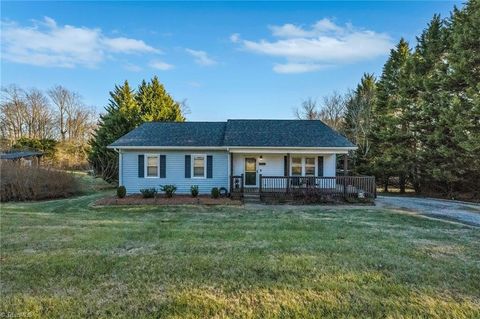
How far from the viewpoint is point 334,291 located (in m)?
4.15

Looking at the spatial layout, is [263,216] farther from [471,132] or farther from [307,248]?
[471,132]

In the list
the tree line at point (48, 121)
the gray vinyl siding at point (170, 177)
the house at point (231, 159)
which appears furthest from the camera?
the tree line at point (48, 121)

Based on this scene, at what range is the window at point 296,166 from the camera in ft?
54.8

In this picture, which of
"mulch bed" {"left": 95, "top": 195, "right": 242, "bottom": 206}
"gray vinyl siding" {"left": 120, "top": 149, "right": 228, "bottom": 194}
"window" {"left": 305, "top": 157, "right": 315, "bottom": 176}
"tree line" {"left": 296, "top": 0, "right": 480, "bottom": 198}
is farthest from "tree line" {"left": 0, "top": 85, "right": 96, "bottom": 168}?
"tree line" {"left": 296, "top": 0, "right": 480, "bottom": 198}

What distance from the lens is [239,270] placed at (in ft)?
16.3

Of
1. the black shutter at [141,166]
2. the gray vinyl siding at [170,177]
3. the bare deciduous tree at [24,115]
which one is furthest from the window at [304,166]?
the bare deciduous tree at [24,115]

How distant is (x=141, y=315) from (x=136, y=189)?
13.3 m

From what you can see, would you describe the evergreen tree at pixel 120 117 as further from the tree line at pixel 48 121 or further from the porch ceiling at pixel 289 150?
the tree line at pixel 48 121

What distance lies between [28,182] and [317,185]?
49.8 feet

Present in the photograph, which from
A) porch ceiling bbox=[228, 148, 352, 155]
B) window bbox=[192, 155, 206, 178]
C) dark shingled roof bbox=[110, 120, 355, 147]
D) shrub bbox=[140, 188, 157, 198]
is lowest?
shrub bbox=[140, 188, 157, 198]

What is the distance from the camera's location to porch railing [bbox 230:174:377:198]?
47.9 feet

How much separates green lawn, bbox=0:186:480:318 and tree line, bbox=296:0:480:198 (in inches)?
380

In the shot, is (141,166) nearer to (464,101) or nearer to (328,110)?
(464,101)

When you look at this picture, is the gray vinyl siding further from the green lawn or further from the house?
the green lawn
